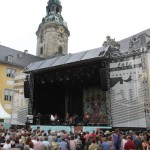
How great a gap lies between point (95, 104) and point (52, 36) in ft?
91.5

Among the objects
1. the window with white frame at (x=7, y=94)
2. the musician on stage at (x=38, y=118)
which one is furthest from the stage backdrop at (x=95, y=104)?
the window with white frame at (x=7, y=94)

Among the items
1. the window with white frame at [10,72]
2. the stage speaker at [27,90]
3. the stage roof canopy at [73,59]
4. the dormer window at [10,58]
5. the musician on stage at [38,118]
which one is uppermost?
the dormer window at [10,58]

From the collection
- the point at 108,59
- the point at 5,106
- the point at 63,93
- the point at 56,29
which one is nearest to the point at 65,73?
the point at 108,59

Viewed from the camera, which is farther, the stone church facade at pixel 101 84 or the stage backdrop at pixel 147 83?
the stone church facade at pixel 101 84

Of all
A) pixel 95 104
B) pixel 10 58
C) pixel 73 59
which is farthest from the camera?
pixel 10 58

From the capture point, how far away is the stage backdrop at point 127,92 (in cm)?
1566

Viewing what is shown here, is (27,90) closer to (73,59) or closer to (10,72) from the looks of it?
(73,59)

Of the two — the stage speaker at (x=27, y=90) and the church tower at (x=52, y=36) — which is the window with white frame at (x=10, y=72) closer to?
the church tower at (x=52, y=36)

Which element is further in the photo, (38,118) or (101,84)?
(38,118)

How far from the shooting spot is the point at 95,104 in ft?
77.0

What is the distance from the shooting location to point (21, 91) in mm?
24562

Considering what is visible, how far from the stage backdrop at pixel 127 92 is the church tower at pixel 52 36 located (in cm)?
3092

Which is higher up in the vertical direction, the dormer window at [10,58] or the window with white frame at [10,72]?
the dormer window at [10,58]

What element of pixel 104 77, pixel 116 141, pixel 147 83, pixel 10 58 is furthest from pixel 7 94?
pixel 116 141
